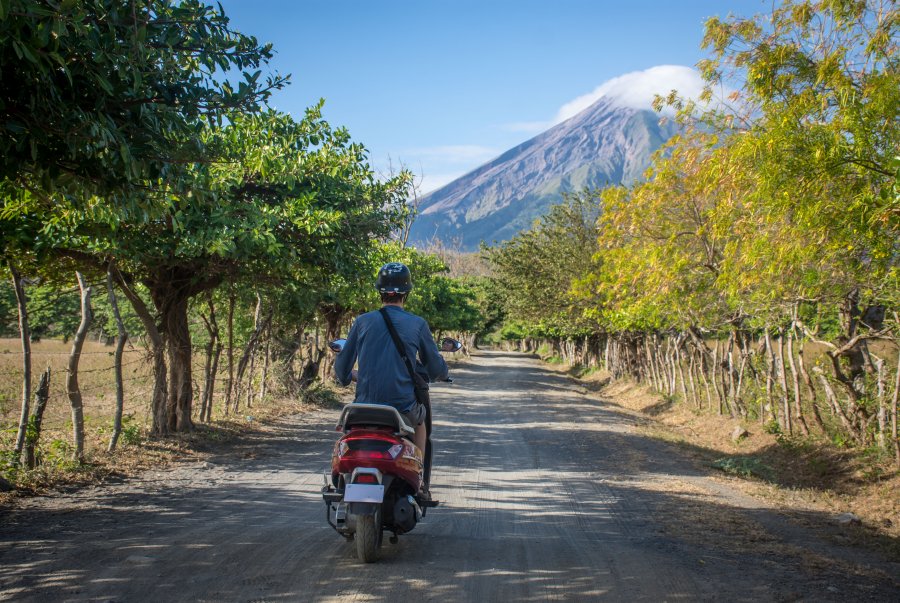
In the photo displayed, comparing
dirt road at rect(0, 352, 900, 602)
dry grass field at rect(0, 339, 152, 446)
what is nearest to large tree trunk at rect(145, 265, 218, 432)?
dry grass field at rect(0, 339, 152, 446)

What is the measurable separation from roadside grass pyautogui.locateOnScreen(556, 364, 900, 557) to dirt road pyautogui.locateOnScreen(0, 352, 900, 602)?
597 mm

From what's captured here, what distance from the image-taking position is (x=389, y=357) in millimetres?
4926

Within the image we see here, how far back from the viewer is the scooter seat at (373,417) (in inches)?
182

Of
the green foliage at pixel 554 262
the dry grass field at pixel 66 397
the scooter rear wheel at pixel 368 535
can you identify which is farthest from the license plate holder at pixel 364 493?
the green foliage at pixel 554 262

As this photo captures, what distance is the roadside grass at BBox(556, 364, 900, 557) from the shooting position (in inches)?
293

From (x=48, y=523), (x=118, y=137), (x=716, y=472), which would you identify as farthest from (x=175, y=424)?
(x=716, y=472)

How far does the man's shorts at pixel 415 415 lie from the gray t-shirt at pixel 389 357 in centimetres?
4

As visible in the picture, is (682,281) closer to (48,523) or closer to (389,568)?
(389,568)

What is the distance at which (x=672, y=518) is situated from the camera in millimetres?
6355

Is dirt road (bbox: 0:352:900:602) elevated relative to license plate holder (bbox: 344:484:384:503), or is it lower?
lower

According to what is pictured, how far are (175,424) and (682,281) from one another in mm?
9129

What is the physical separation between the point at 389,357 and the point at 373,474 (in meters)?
0.84

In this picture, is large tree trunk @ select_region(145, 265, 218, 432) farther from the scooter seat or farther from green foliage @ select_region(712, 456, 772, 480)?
green foliage @ select_region(712, 456, 772, 480)

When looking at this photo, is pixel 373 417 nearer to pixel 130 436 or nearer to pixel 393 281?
pixel 393 281
